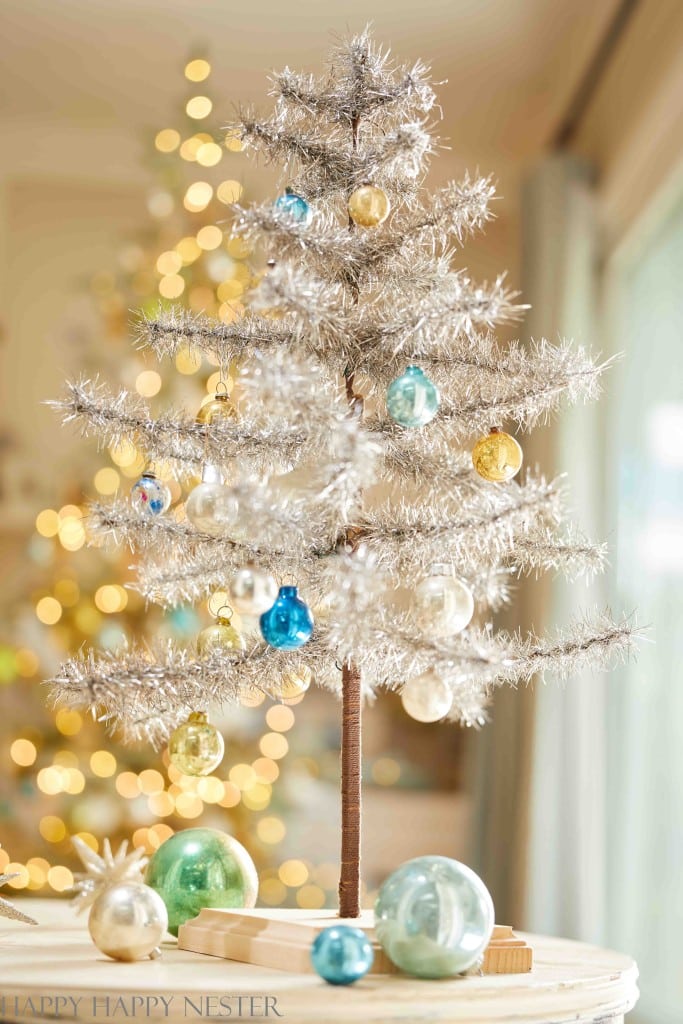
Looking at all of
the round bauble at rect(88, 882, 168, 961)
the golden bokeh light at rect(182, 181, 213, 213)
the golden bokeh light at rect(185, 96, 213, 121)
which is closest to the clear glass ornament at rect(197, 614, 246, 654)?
the round bauble at rect(88, 882, 168, 961)

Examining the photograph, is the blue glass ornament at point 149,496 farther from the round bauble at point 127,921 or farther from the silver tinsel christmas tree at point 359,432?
the round bauble at point 127,921

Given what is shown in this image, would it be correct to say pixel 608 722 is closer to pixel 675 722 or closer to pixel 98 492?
pixel 675 722

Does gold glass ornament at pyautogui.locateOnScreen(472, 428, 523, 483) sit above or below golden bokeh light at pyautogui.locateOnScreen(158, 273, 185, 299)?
below

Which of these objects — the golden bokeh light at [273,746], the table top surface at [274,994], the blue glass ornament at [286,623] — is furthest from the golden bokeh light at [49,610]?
the blue glass ornament at [286,623]

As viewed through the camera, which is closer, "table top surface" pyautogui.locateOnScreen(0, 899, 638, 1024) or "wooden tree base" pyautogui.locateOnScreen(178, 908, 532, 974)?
"table top surface" pyautogui.locateOnScreen(0, 899, 638, 1024)

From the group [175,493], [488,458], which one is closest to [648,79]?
[175,493]

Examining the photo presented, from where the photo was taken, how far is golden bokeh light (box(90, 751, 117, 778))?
234 centimetres

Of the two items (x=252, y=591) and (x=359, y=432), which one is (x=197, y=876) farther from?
(x=359, y=432)

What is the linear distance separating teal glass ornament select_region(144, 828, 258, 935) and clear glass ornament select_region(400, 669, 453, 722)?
304 mm

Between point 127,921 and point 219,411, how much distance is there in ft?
1.49

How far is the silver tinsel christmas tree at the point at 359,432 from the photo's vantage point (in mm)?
910

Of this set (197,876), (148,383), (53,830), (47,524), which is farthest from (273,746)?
(197,876)

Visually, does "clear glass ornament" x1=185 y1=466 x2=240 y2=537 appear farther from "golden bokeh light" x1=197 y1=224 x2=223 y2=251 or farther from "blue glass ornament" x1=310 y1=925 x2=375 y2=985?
"golden bokeh light" x1=197 y1=224 x2=223 y2=251

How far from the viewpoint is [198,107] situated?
2.36 metres
